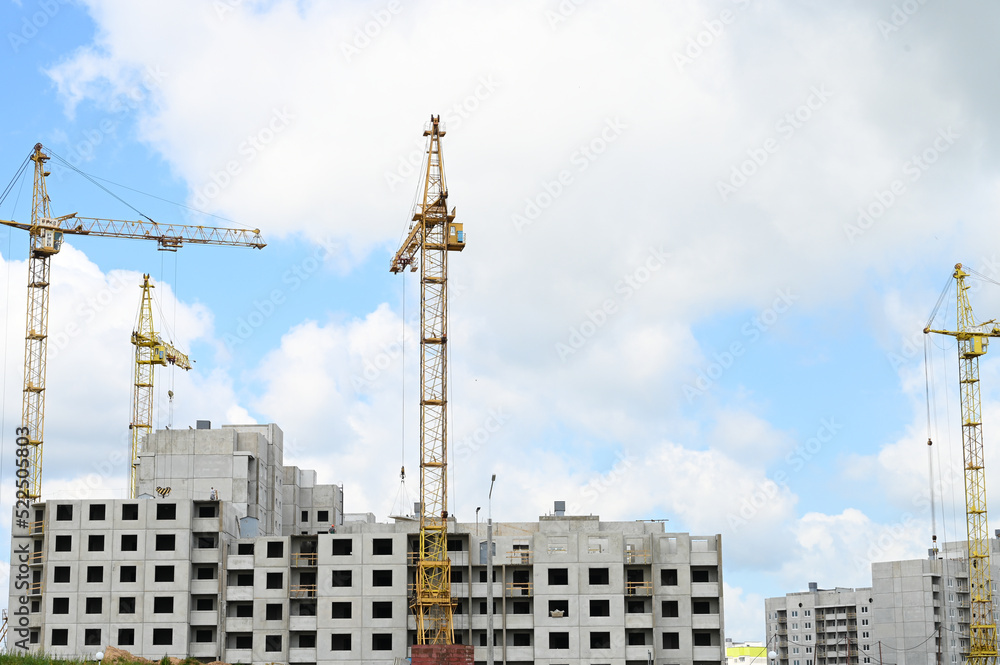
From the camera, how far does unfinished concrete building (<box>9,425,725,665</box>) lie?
111938 millimetres

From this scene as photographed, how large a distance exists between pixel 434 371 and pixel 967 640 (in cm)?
11921

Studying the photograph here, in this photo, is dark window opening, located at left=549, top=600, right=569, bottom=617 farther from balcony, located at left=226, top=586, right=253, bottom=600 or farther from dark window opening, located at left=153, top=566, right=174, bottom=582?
dark window opening, located at left=153, top=566, right=174, bottom=582

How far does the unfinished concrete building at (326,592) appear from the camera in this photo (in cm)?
11194

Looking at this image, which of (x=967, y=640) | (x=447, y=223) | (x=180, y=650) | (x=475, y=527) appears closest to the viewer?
(x=180, y=650)

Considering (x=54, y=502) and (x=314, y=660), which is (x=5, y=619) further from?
(x=314, y=660)

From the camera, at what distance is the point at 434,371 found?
11625cm

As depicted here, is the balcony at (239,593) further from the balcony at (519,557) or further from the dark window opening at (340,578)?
the balcony at (519,557)

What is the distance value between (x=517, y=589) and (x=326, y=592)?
16732mm

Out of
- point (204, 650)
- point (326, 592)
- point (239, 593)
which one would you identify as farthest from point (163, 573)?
point (326, 592)

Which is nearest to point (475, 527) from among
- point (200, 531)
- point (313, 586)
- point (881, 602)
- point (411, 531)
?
point (411, 531)

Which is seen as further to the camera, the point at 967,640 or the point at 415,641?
the point at 967,640

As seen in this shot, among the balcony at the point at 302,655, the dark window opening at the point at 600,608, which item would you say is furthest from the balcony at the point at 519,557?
the balcony at the point at 302,655

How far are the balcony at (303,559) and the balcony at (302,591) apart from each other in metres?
1.88

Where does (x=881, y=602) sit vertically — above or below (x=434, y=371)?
below
